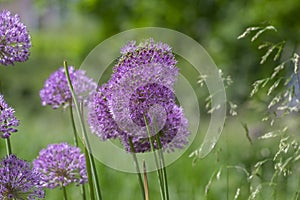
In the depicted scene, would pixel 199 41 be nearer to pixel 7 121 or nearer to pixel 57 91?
pixel 57 91

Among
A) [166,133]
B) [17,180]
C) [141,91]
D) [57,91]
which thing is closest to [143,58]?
[141,91]

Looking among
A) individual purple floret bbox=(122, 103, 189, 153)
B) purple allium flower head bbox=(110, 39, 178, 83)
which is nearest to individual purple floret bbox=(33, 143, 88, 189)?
individual purple floret bbox=(122, 103, 189, 153)

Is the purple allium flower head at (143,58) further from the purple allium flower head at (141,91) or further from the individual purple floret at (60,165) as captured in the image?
the individual purple floret at (60,165)

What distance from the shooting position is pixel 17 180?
1.10 metres

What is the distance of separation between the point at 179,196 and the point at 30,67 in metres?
8.70

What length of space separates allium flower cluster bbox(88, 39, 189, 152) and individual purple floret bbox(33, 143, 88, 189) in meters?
0.21

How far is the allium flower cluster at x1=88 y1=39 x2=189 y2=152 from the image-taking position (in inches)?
44.6

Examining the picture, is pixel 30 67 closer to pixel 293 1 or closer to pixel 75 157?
pixel 293 1

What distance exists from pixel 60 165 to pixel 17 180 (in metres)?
0.26

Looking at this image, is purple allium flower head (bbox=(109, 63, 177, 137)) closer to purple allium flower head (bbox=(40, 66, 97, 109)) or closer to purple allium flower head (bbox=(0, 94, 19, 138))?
purple allium flower head (bbox=(0, 94, 19, 138))

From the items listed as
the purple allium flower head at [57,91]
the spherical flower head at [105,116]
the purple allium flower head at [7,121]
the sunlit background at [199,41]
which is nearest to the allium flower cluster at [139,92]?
the spherical flower head at [105,116]

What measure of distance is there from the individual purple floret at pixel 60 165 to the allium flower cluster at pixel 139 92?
0.21m

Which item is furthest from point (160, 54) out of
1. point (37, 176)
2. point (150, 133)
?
point (37, 176)

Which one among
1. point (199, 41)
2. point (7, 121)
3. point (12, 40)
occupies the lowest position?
point (7, 121)
